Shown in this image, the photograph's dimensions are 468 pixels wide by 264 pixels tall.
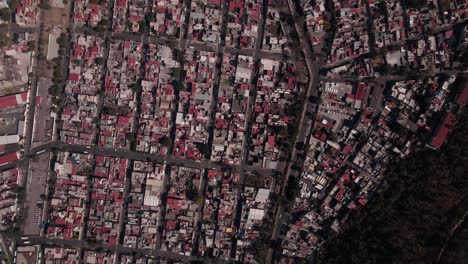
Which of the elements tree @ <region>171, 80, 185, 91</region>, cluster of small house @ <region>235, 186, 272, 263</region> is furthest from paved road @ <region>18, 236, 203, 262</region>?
tree @ <region>171, 80, 185, 91</region>

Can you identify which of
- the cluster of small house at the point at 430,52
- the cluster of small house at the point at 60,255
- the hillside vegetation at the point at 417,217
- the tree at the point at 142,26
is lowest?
the cluster of small house at the point at 60,255

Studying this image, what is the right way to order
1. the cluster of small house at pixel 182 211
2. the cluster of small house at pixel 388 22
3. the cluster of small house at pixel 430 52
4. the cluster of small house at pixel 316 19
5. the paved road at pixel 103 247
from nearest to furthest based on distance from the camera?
the cluster of small house at pixel 430 52, the cluster of small house at pixel 388 22, the cluster of small house at pixel 316 19, the cluster of small house at pixel 182 211, the paved road at pixel 103 247

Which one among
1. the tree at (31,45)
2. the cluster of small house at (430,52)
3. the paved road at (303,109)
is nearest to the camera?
the cluster of small house at (430,52)

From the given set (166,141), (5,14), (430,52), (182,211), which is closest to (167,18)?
(166,141)

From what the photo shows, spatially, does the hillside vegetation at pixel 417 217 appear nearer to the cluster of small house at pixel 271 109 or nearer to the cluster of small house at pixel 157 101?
the cluster of small house at pixel 271 109

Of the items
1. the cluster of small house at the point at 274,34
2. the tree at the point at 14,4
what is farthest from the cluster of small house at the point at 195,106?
the tree at the point at 14,4

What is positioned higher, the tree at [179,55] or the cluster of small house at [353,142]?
the tree at [179,55]

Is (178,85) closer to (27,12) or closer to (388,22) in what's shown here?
(27,12)

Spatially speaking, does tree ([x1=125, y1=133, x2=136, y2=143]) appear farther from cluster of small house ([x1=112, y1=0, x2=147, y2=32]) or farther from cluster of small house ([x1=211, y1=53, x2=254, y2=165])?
cluster of small house ([x1=112, y1=0, x2=147, y2=32])
